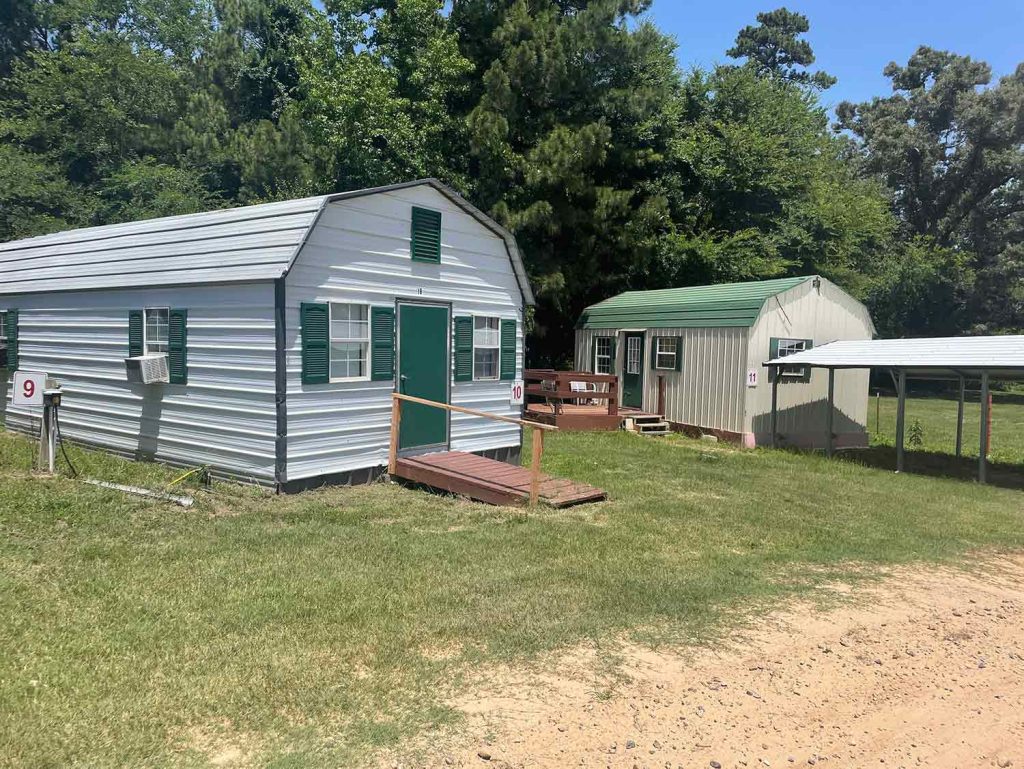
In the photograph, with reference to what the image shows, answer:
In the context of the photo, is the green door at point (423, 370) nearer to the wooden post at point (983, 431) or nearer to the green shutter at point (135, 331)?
the green shutter at point (135, 331)

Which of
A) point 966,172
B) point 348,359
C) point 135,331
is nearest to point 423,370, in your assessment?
point 348,359

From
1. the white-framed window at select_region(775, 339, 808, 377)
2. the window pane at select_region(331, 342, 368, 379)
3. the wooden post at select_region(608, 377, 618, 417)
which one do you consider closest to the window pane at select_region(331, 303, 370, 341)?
the window pane at select_region(331, 342, 368, 379)

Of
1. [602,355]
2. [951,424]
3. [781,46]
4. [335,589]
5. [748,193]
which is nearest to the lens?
[335,589]

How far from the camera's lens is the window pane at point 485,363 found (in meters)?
11.3

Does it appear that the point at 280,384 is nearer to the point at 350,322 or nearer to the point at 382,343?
the point at 350,322

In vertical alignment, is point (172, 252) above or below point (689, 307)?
above

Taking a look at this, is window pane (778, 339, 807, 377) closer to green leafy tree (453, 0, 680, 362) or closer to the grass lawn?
the grass lawn

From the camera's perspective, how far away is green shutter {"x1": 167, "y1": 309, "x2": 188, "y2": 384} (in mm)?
9648

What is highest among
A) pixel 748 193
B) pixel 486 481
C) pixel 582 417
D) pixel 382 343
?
pixel 748 193

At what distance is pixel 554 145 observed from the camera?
66.4 feet

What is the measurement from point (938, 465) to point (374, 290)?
11723 mm

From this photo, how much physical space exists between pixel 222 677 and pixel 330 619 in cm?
98

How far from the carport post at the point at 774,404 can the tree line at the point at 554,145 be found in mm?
7343

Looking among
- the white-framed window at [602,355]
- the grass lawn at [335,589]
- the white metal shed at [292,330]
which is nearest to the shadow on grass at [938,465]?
the grass lawn at [335,589]
